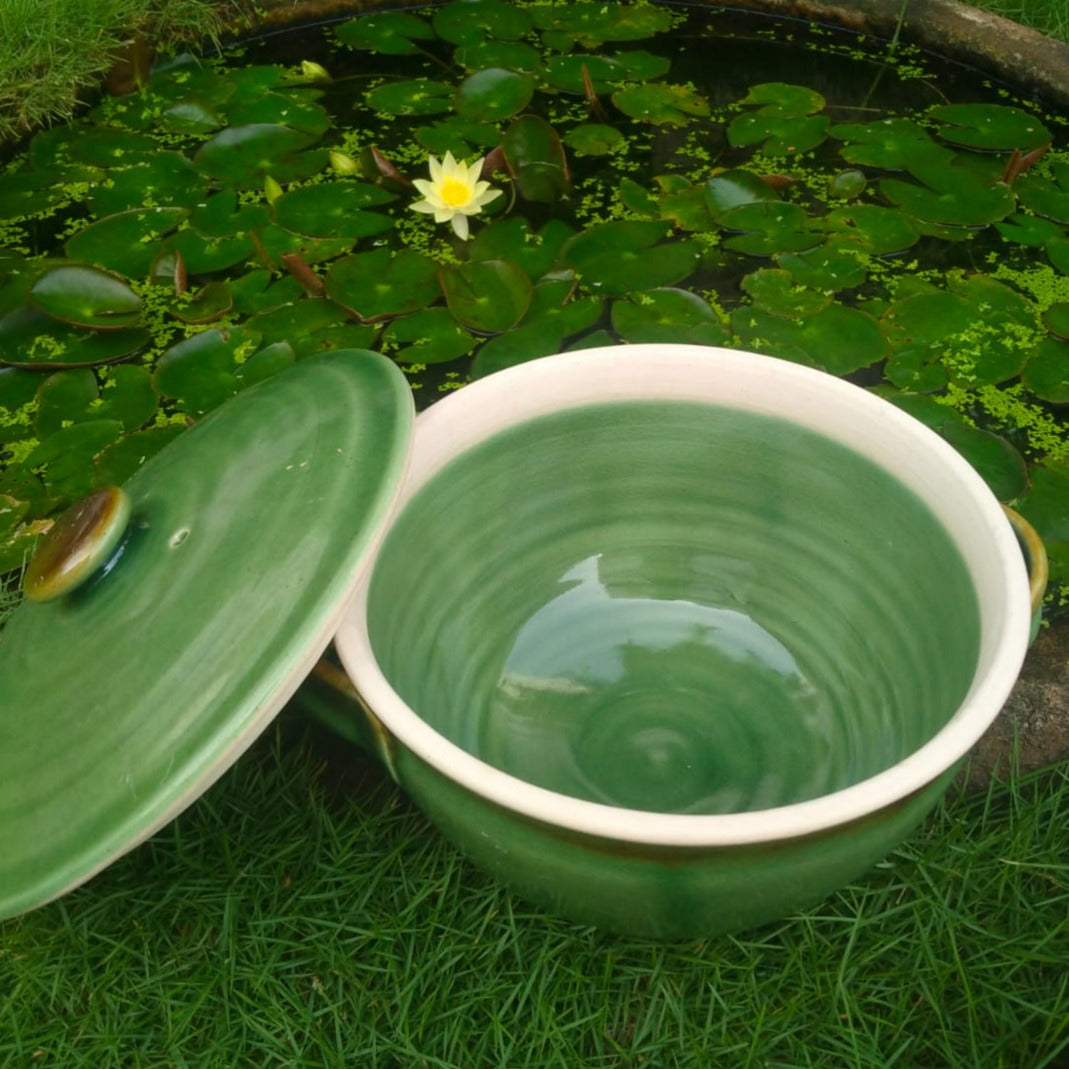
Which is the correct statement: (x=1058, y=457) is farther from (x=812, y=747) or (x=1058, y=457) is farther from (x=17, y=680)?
(x=17, y=680)

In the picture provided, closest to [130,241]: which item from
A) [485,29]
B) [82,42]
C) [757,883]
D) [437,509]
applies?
[82,42]

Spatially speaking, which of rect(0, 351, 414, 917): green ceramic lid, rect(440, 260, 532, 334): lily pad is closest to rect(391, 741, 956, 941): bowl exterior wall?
rect(0, 351, 414, 917): green ceramic lid

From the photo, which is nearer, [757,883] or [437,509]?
[757,883]

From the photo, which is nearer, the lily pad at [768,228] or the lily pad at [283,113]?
the lily pad at [768,228]

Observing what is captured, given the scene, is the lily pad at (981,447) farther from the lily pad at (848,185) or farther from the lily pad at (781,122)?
the lily pad at (781,122)

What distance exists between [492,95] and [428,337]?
623 millimetres

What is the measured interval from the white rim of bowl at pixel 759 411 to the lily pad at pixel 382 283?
579 millimetres

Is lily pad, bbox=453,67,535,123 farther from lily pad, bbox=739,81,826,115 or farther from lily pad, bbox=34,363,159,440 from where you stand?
lily pad, bbox=34,363,159,440

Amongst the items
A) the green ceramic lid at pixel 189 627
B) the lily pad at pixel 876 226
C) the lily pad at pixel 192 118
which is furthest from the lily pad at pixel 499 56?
the green ceramic lid at pixel 189 627

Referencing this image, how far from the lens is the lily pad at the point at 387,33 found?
2.00 m

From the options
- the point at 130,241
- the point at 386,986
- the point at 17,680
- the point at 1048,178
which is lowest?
the point at 386,986

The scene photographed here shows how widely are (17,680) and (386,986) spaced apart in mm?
426

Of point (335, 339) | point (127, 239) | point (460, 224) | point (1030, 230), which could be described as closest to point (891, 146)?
point (1030, 230)

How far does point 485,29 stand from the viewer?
1996 millimetres
